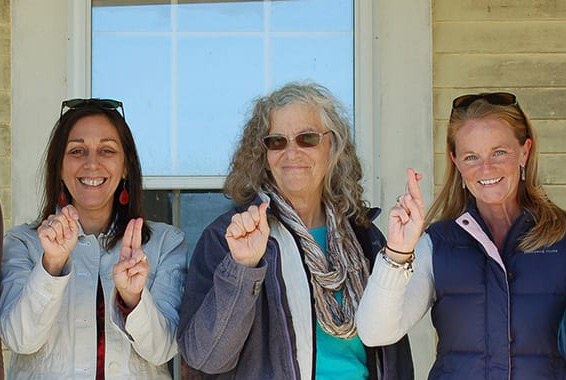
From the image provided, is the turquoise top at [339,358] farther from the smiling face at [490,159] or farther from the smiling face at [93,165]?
the smiling face at [93,165]

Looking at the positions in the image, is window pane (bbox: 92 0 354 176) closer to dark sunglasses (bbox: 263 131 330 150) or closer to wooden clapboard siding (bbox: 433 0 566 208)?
wooden clapboard siding (bbox: 433 0 566 208)

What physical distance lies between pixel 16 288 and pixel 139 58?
1.43 metres

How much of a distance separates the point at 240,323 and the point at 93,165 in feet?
2.27

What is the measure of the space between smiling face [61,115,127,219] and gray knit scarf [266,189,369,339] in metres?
0.48

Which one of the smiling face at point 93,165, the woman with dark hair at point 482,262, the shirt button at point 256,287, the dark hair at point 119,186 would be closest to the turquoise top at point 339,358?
the woman with dark hair at point 482,262

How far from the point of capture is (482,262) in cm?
253

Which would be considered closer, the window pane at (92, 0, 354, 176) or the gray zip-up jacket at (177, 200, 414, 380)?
the gray zip-up jacket at (177, 200, 414, 380)

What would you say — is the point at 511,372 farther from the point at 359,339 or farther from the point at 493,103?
the point at 493,103

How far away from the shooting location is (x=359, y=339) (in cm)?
260

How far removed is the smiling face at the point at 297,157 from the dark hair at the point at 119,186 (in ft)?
1.46

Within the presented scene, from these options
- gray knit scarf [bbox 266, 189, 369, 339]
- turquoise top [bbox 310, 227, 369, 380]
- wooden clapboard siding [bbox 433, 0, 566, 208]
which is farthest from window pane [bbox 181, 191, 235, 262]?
turquoise top [bbox 310, 227, 369, 380]

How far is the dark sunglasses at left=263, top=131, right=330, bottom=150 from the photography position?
263 centimetres

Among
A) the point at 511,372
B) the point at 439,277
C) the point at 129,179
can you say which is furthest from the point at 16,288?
the point at 511,372

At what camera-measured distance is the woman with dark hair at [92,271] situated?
96.0 inches
